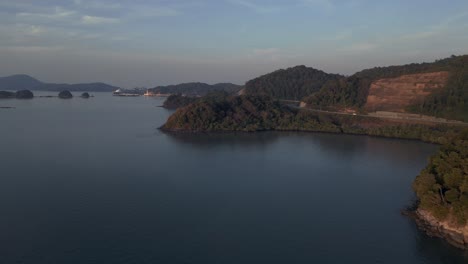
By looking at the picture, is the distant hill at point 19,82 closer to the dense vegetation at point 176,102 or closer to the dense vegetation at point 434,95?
the dense vegetation at point 176,102

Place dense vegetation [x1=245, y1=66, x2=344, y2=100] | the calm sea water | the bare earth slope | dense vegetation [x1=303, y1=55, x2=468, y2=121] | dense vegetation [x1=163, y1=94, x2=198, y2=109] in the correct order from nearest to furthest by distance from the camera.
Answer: the calm sea water < dense vegetation [x1=303, y1=55, x2=468, y2=121] < the bare earth slope < dense vegetation [x1=163, y1=94, x2=198, y2=109] < dense vegetation [x1=245, y1=66, x2=344, y2=100]

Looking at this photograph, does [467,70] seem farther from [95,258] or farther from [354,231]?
[95,258]

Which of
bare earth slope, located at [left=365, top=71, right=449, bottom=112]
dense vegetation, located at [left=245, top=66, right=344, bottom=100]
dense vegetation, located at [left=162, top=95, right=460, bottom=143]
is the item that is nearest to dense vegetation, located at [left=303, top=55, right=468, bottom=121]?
bare earth slope, located at [left=365, top=71, right=449, bottom=112]

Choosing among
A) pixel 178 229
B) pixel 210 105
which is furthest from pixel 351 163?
pixel 210 105

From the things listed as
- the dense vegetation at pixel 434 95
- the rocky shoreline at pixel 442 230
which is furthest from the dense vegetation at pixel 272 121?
the rocky shoreline at pixel 442 230

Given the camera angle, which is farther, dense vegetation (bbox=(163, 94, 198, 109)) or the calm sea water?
dense vegetation (bbox=(163, 94, 198, 109))

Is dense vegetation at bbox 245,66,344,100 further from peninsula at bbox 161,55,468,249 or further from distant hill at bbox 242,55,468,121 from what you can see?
peninsula at bbox 161,55,468,249
